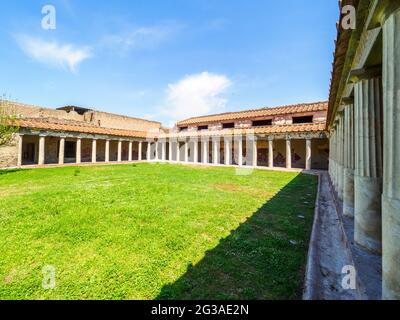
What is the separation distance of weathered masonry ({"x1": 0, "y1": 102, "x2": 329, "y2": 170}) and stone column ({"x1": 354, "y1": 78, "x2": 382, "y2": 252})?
51.1 feet

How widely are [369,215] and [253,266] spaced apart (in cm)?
228

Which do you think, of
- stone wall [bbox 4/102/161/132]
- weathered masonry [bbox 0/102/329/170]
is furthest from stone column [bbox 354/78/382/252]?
stone wall [bbox 4/102/161/132]

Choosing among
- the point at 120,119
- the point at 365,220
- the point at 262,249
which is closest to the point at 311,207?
the point at 365,220

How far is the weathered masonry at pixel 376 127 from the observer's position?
2156mm

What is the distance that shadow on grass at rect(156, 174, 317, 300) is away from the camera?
287 centimetres

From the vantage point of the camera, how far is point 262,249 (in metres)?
4.03

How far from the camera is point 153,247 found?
13.7 ft

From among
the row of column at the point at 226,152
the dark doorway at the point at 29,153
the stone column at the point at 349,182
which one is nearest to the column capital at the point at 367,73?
the stone column at the point at 349,182

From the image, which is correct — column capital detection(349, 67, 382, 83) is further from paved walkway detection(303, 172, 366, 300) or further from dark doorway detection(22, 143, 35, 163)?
dark doorway detection(22, 143, 35, 163)

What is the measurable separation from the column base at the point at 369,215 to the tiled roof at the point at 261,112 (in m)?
19.3

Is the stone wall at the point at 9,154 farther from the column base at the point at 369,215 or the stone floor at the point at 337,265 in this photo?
the column base at the point at 369,215

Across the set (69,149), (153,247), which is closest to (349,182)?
(153,247)
